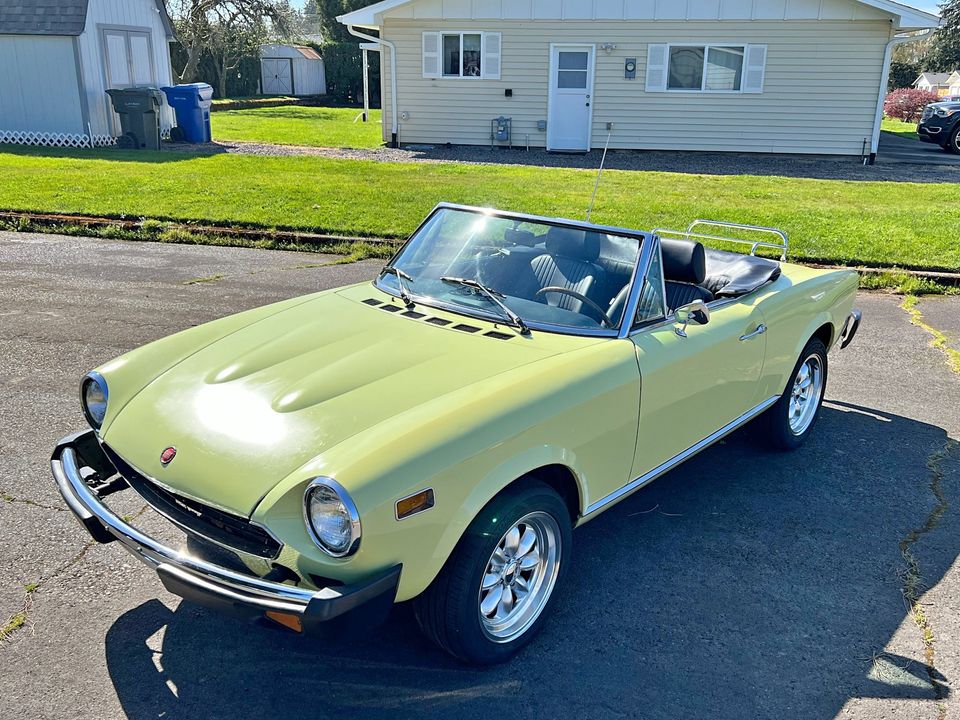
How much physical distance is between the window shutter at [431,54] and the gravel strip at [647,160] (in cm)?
170

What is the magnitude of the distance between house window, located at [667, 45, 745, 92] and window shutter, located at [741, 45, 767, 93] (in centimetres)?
15

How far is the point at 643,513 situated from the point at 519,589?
125cm

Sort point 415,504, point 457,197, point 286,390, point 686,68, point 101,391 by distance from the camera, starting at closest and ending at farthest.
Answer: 1. point 415,504
2. point 286,390
3. point 101,391
4. point 457,197
5. point 686,68

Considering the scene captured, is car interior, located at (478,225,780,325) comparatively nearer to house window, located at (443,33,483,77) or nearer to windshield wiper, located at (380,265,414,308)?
windshield wiper, located at (380,265,414,308)

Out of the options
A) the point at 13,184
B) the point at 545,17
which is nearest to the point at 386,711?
the point at 13,184

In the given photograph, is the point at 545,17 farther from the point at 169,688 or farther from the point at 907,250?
the point at 169,688

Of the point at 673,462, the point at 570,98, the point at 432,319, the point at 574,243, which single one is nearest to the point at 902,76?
the point at 570,98

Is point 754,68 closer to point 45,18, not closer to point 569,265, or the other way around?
point 45,18

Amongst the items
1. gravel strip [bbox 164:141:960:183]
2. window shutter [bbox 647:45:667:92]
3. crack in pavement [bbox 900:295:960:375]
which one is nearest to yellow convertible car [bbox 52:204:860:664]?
crack in pavement [bbox 900:295:960:375]

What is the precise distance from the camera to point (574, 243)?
4039 mm

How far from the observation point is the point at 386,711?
2.84 metres

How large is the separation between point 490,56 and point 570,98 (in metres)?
2.07

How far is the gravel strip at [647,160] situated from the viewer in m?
17.0

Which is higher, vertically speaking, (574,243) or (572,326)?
(574,243)
